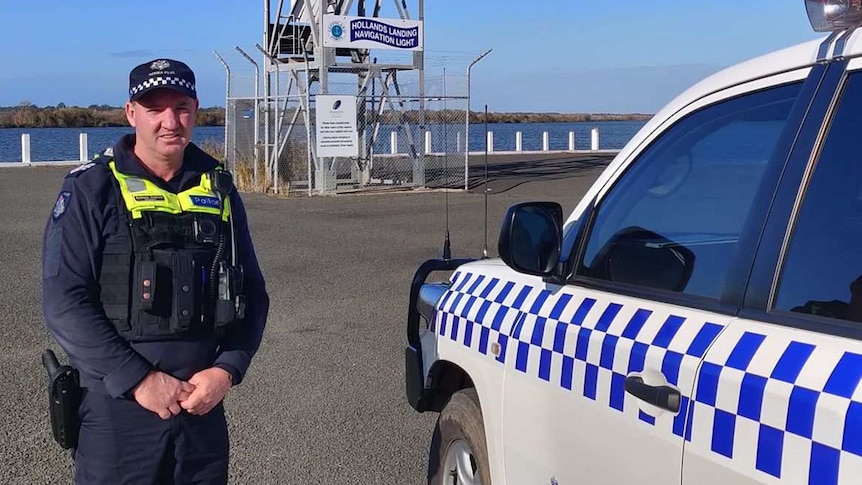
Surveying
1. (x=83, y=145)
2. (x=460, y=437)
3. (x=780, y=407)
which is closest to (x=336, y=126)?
(x=83, y=145)

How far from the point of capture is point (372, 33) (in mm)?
19875

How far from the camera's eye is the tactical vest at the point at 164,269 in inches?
120

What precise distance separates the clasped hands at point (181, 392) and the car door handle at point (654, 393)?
4.38ft

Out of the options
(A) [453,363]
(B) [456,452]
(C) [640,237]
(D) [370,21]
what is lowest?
(B) [456,452]

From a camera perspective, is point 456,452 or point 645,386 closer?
point 645,386

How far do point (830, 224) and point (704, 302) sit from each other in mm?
371

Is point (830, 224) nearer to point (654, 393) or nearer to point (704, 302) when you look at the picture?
point (704, 302)

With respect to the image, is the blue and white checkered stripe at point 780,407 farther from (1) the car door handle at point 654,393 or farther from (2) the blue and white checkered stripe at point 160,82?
(2) the blue and white checkered stripe at point 160,82

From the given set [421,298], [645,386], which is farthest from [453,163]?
[645,386]

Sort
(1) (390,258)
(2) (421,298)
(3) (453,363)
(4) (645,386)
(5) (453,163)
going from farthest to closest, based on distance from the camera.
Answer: (5) (453,163) → (1) (390,258) → (2) (421,298) → (3) (453,363) → (4) (645,386)

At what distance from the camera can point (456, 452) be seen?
13.0 feet

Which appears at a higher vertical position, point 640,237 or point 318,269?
point 640,237

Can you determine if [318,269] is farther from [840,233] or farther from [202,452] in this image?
[840,233]

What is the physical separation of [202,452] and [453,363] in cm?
105
